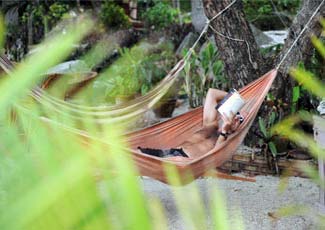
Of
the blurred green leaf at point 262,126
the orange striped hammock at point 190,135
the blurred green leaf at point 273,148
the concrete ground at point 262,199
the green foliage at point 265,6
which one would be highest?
the orange striped hammock at point 190,135

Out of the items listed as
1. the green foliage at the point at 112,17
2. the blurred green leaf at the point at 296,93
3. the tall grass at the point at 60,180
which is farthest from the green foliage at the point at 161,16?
the tall grass at the point at 60,180

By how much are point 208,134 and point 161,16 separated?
6564mm

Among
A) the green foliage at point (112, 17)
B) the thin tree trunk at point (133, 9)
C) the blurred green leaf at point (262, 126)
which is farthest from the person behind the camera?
the thin tree trunk at point (133, 9)

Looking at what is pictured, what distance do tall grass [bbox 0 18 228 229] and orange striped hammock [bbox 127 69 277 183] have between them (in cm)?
200

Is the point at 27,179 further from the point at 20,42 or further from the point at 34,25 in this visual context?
the point at 34,25

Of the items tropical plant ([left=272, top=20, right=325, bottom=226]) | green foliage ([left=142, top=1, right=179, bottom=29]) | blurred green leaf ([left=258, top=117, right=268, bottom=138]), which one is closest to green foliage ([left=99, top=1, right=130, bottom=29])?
green foliage ([left=142, top=1, right=179, bottom=29])

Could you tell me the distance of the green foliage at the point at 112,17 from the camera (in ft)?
31.1

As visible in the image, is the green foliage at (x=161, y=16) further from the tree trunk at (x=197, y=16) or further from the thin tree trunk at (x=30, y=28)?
the thin tree trunk at (x=30, y=28)

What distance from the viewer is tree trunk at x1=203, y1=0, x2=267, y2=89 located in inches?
161

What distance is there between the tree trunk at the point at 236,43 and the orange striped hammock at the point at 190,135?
834 mm

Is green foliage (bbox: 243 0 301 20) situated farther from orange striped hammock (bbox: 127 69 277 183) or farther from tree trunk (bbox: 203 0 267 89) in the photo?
orange striped hammock (bbox: 127 69 277 183)

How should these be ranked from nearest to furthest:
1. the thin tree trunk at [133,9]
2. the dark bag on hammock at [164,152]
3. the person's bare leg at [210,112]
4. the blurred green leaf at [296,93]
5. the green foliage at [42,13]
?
the dark bag on hammock at [164,152] < the person's bare leg at [210,112] < the blurred green leaf at [296,93] < the green foliage at [42,13] < the thin tree trunk at [133,9]

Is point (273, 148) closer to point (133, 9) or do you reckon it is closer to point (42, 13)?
point (42, 13)

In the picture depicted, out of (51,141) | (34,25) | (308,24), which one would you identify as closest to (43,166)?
(51,141)
